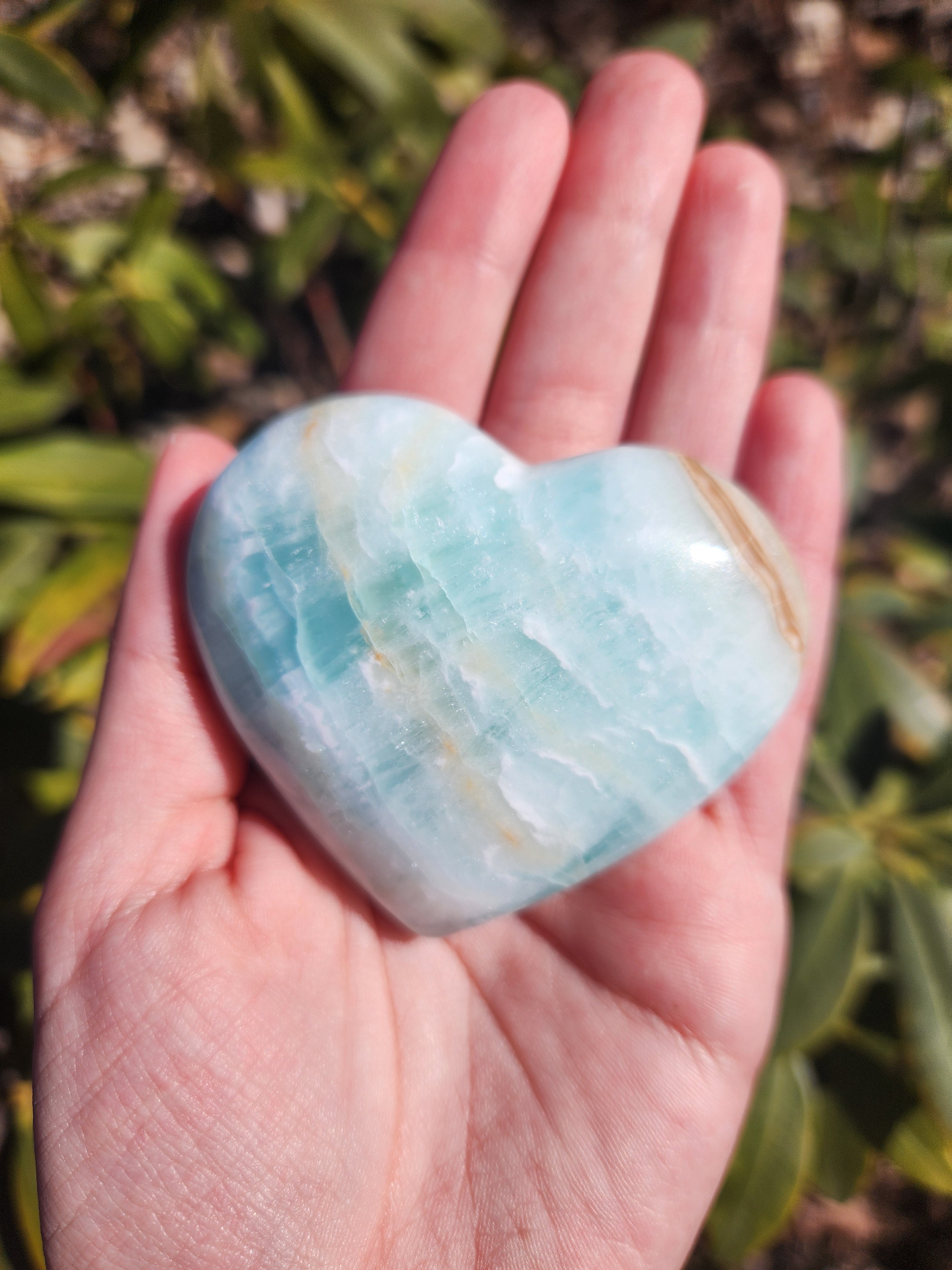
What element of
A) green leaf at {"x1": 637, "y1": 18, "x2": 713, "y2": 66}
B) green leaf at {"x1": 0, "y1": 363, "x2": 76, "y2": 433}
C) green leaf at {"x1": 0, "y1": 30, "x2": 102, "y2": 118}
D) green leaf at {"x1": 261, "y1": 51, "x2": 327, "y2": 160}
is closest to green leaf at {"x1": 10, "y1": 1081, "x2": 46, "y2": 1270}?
green leaf at {"x1": 0, "y1": 363, "x2": 76, "y2": 433}

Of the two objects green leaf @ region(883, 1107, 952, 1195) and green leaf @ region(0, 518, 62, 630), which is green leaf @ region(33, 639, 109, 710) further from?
green leaf @ region(883, 1107, 952, 1195)

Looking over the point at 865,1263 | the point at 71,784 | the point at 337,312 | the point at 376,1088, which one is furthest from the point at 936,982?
the point at 337,312

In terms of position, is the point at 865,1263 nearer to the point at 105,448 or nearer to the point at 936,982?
the point at 936,982

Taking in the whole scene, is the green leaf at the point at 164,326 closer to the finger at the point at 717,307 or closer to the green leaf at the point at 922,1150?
the finger at the point at 717,307

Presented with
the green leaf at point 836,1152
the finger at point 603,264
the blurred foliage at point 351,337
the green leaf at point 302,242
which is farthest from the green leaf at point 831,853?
the green leaf at point 302,242

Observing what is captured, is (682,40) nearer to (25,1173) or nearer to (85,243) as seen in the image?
(85,243)

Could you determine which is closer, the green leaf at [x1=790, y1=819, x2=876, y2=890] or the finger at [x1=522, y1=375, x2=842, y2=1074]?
the finger at [x1=522, y1=375, x2=842, y2=1074]

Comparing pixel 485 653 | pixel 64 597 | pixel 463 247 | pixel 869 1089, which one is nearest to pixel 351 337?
pixel 463 247
